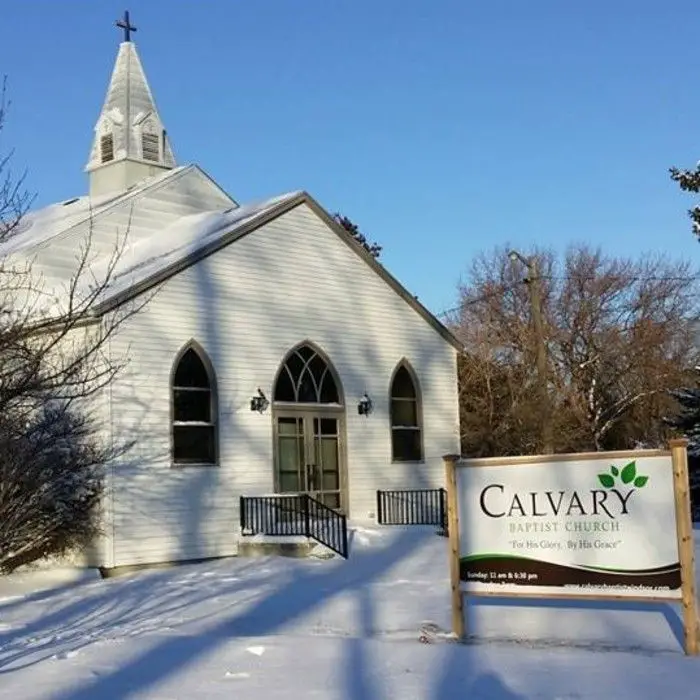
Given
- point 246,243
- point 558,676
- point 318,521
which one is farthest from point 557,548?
point 246,243

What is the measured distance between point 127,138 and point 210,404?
32.4 ft

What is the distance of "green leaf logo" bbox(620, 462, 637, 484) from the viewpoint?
8.73 meters

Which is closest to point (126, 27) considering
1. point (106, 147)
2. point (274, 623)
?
point (106, 147)

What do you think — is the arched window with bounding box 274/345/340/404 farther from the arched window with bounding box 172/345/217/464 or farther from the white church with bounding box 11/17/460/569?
the arched window with bounding box 172/345/217/464

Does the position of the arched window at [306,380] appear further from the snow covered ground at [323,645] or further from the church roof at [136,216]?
the snow covered ground at [323,645]

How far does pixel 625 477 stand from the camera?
28.8 feet

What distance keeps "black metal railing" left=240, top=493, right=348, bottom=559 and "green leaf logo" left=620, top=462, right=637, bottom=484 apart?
8.62m

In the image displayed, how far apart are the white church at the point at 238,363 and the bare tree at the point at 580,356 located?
1174 cm

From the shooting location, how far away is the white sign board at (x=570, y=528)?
8.62 m

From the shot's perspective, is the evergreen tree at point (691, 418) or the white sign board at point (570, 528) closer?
the white sign board at point (570, 528)

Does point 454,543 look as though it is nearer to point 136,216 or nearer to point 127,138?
point 136,216

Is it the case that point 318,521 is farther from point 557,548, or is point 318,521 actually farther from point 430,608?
point 557,548

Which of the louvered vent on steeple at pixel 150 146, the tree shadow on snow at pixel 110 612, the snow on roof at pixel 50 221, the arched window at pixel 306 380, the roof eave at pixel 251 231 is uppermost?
the louvered vent on steeple at pixel 150 146

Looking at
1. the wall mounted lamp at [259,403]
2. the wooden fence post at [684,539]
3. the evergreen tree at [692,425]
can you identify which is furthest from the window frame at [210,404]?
the evergreen tree at [692,425]
